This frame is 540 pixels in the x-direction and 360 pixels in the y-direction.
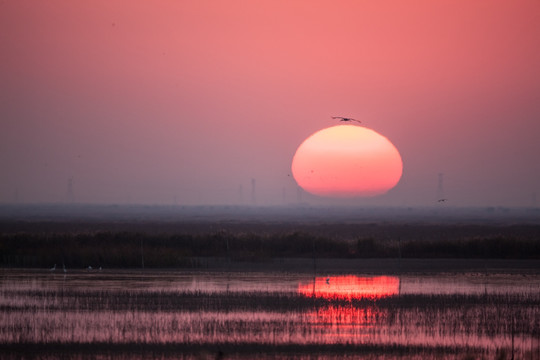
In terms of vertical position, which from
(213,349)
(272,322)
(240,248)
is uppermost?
(240,248)

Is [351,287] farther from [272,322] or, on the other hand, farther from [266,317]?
[272,322]

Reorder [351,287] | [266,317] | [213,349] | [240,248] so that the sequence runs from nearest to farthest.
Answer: [213,349], [266,317], [351,287], [240,248]

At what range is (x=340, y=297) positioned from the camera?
26.9 meters

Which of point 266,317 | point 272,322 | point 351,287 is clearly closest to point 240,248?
point 351,287

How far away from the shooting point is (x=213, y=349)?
1844 centimetres

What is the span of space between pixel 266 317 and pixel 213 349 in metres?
4.45

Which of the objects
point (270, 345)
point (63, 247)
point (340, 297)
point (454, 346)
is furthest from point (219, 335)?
point (63, 247)

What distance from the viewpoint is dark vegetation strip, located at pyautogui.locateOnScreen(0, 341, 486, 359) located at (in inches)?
715

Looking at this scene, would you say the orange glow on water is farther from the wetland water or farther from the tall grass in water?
the tall grass in water

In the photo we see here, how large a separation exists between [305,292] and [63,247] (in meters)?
20.2

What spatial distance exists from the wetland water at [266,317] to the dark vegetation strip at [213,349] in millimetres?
22

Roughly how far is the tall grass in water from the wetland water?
0.03 m

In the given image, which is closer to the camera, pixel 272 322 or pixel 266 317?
pixel 272 322

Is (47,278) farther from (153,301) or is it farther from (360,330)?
(360,330)
